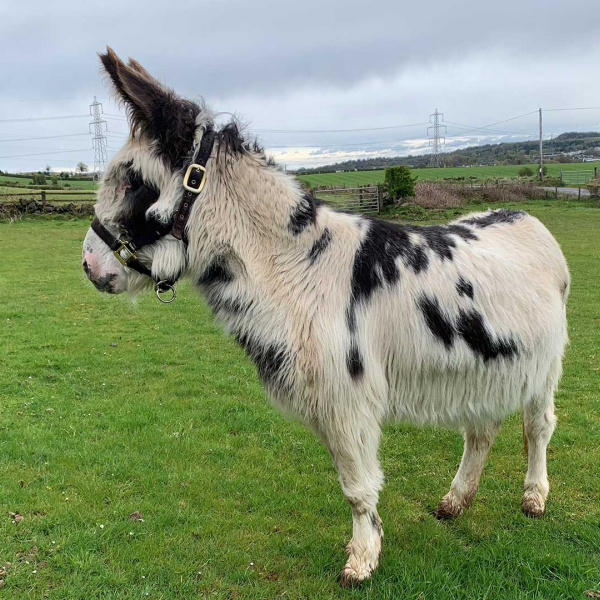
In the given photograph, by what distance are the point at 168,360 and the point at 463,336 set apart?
20.5 ft

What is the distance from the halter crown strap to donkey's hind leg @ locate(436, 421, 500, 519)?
298 centimetres

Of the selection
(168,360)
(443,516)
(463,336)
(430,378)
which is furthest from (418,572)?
Answer: (168,360)

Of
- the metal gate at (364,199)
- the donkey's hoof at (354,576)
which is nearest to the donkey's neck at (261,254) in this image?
the donkey's hoof at (354,576)

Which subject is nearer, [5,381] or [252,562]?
[252,562]

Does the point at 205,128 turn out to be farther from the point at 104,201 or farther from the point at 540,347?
the point at 540,347

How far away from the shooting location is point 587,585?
3.48 metres

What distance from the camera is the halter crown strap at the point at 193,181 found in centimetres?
292

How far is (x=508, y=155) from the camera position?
113 m

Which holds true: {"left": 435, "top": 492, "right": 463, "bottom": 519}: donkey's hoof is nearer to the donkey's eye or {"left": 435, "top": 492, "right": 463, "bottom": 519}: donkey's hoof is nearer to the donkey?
the donkey

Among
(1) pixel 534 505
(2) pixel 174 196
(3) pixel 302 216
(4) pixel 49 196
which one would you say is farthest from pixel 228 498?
(4) pixel 49 196

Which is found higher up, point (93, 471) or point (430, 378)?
point (430, 378)

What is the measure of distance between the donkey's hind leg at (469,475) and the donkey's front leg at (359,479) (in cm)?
106

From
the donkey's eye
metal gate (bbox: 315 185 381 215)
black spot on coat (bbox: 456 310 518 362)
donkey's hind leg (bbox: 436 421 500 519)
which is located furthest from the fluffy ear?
metal gate (bbox: 315 185 381 215)

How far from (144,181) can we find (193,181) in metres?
0.33
